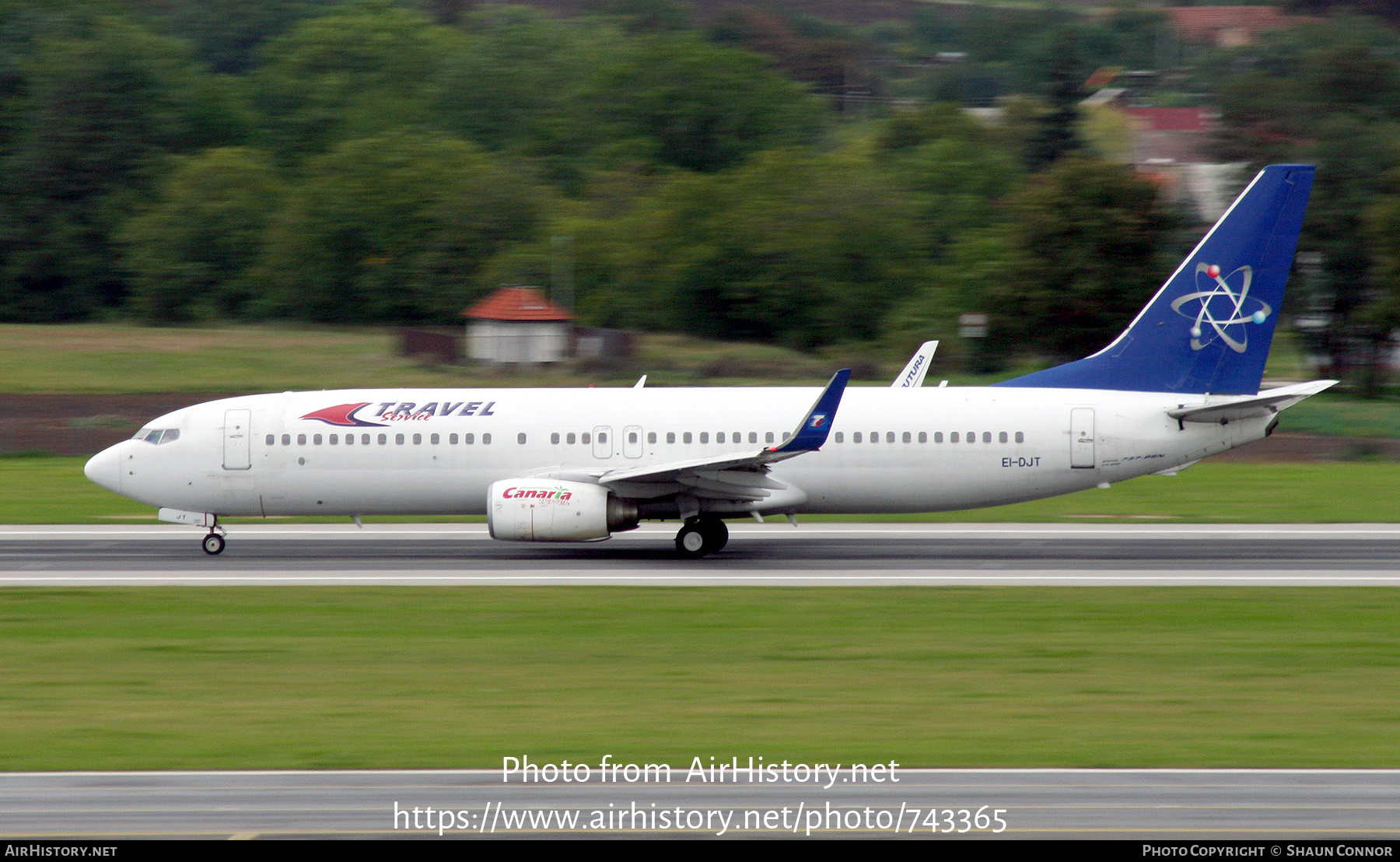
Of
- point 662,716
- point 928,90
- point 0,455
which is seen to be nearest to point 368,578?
point 662,716

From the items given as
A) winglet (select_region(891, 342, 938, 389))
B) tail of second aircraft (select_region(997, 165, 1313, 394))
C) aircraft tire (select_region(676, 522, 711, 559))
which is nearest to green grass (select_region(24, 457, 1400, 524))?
winglet (select_region(891, 342, 938, 389))

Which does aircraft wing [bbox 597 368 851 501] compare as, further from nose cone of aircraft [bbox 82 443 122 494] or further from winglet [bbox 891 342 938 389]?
nose cone of aircraft [bbox 82 443 122 494]

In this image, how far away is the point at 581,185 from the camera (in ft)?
282

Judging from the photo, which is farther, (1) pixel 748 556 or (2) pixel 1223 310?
(2) pixel 1223 310

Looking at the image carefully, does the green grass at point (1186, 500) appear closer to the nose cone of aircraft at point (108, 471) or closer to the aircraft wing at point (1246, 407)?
the nose cone of aircraft at point (108, 471)

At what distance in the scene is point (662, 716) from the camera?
15742mm

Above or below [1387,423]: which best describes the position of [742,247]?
above

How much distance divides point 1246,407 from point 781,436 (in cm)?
857

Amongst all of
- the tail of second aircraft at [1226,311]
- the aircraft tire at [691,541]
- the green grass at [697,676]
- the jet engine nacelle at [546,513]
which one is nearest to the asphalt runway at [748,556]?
the aircraft tire at [691,541]

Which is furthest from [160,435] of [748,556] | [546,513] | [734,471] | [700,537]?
[748,556]

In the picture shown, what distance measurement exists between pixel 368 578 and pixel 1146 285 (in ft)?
132

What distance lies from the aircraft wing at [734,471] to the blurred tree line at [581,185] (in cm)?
3303

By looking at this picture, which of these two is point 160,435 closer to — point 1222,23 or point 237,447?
point 237,447
